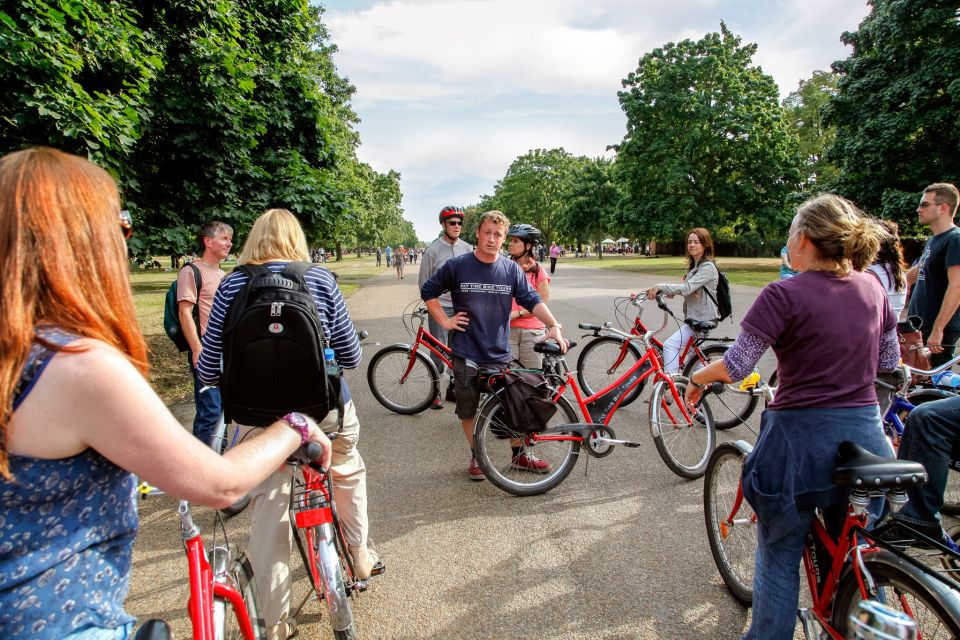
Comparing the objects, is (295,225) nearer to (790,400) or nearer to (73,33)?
(790,400)

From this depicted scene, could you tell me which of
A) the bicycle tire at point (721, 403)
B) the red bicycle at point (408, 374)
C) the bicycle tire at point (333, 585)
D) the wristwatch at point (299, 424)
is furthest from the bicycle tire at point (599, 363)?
the wristwatch at point (299, 424)

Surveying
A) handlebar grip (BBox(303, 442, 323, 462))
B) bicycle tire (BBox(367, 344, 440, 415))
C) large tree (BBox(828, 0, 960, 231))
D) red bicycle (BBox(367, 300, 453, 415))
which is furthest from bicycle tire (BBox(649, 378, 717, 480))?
large tree (BBox(828, 0, 960, 231))

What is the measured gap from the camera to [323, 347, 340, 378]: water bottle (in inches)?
94.2

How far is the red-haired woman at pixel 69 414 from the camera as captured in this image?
1000 millimetres

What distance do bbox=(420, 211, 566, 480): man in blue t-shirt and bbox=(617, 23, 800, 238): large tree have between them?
28.3 meters

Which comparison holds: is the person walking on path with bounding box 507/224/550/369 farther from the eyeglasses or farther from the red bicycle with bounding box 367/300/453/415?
the eyeglasses

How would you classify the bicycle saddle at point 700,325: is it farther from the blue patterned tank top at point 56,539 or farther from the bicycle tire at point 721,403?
the blue patterned tank top at point 56,539

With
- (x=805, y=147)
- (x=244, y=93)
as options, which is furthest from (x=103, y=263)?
(x=805, y=147)

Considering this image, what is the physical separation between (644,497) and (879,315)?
2297mm

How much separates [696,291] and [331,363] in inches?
167

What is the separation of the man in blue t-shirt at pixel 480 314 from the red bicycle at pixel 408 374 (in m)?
1.93

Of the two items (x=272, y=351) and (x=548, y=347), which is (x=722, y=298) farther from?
(x=272, y=351)

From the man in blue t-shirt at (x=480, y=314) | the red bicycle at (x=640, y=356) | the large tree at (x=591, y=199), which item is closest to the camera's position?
the man in blue t-shirt at (x=480, y=314)

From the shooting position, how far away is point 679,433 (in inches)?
170
